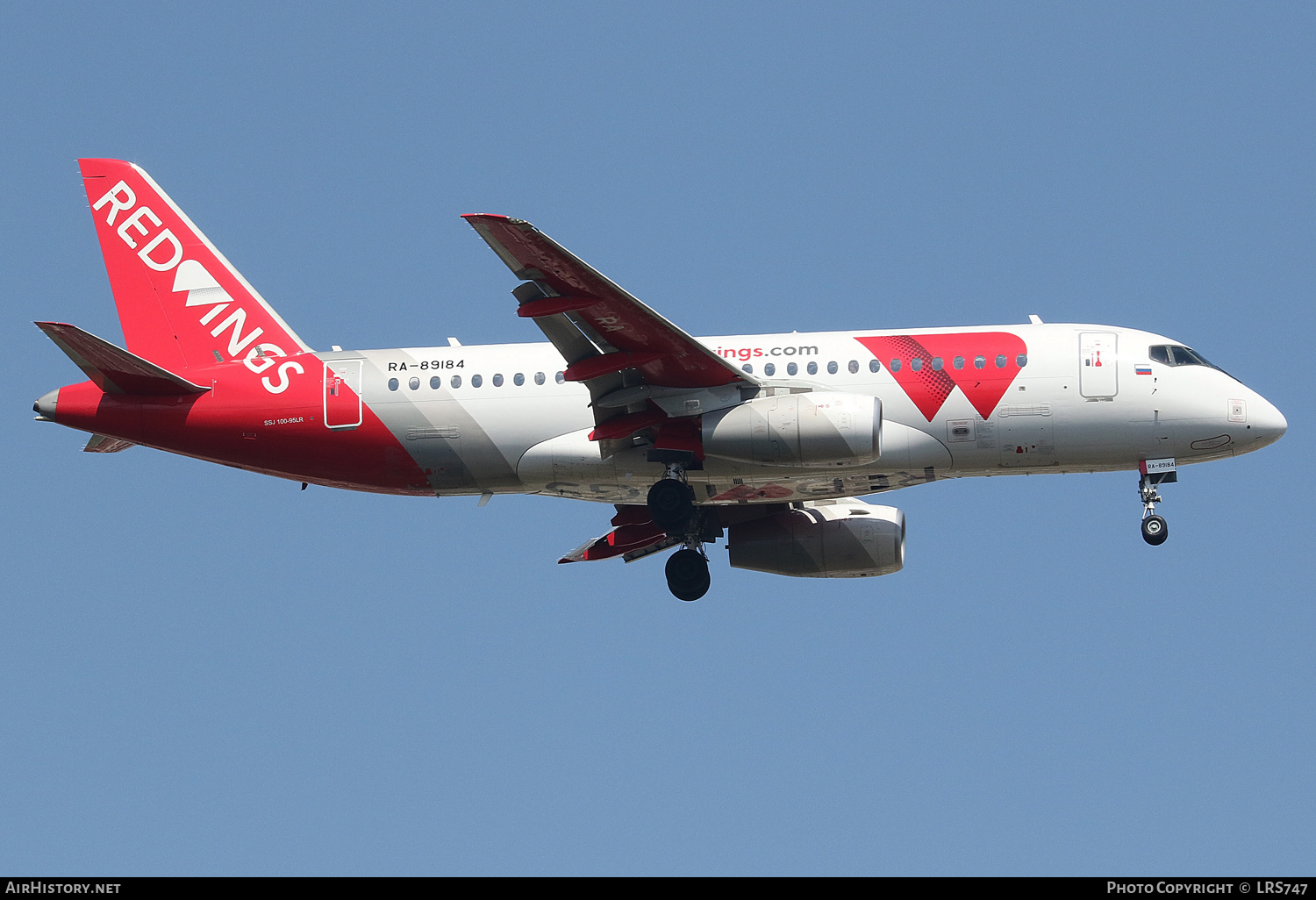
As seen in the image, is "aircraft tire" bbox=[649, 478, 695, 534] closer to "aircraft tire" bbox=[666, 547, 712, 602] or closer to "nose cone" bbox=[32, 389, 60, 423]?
"aircraft tire" bbox=[666, 547, 712, 602]

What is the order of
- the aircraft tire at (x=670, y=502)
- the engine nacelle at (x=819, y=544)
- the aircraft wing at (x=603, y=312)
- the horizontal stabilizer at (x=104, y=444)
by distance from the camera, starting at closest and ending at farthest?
the aircraft wing at (x=603, y=312)
the aircraft tire at (x=670, y=502)
the horizontal stabilizer at (x=104, y=444)
the engine nacelle at (x=819, y=544)

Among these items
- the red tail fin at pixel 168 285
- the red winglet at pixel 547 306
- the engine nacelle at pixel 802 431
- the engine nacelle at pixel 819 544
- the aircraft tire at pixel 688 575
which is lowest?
the aircraft tire at pixel 688 575

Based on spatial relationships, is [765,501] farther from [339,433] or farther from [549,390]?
[339,433]

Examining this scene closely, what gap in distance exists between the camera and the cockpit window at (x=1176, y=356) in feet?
116

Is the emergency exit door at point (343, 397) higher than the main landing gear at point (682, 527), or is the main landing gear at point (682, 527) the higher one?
the emergency exit door at point (343, 397)

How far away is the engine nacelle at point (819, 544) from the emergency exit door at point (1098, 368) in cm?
714

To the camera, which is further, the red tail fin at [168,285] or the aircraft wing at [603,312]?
the red tail fin at [168,285]

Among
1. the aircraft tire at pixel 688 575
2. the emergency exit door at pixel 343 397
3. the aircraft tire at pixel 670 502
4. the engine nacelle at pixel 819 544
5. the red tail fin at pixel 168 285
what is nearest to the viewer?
the aircraft tire at pixel 670 502

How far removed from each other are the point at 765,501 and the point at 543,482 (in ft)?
19.2

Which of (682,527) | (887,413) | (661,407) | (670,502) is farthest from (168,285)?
(887,413)

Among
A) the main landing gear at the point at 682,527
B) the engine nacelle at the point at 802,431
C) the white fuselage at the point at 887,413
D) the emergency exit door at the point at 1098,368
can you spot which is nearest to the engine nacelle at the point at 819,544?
the main landing gear at the point at 682,527

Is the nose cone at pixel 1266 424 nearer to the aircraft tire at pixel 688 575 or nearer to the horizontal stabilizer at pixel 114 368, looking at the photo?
the aircraft tire at pixel 688 575
